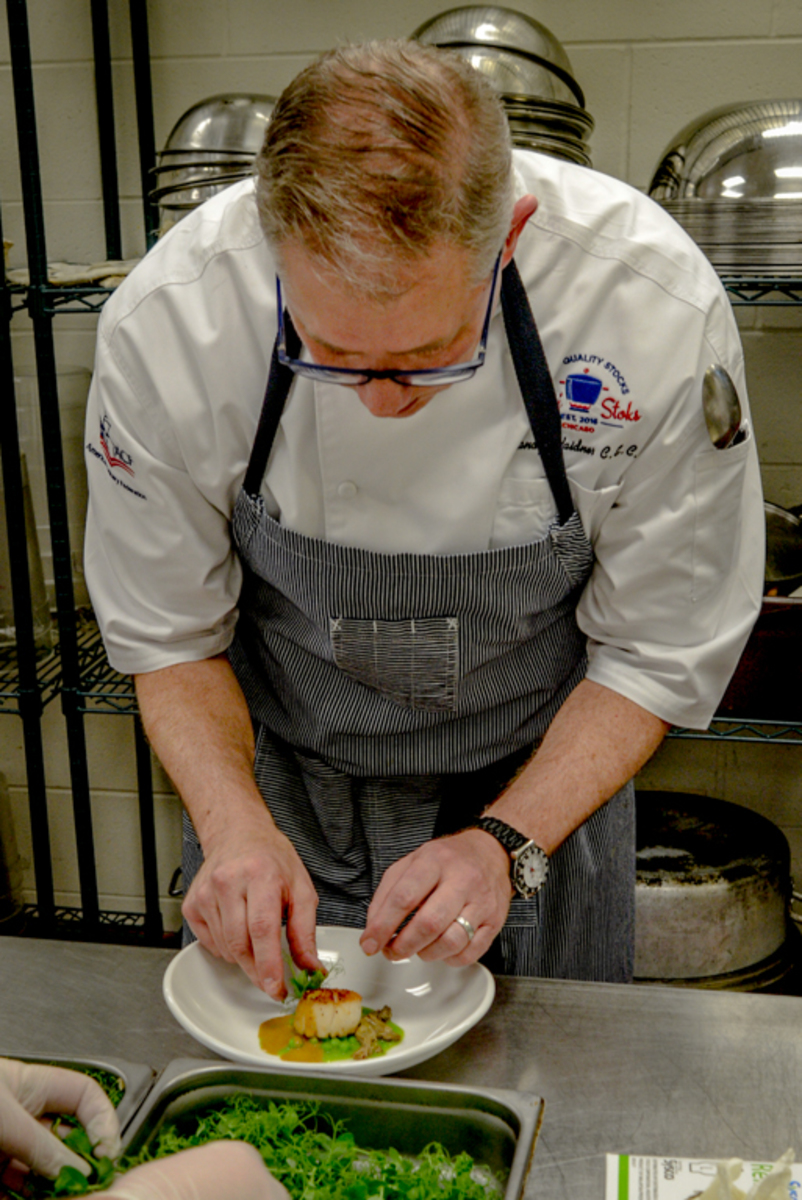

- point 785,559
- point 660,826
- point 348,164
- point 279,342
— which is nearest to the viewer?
point 348,164

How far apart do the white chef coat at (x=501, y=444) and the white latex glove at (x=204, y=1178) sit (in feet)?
2.16

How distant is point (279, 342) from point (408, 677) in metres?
0.39

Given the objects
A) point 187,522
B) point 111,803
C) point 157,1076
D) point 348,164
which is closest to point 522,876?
point 157,1076

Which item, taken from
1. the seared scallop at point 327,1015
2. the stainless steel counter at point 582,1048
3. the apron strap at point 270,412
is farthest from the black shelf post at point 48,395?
the seared scallop at point 327,1015

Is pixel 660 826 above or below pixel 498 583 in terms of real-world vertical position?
below

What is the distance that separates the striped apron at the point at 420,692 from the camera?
1163 mm

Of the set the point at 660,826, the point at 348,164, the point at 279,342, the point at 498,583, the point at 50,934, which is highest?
the point at 348,164

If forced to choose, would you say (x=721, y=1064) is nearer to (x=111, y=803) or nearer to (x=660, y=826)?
(x=660, y=826)

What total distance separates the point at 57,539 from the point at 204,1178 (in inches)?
58.6

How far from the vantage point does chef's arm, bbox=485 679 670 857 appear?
1130 millimetres

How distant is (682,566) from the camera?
1174 millimetres

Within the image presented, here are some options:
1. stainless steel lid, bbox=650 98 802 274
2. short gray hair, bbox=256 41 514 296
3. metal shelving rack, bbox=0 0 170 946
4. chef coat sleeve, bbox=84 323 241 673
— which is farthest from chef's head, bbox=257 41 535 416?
metal shelving rack, bbox=0 0 170 946

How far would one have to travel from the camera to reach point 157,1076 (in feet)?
2.79

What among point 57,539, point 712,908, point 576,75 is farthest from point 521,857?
point 576,75
